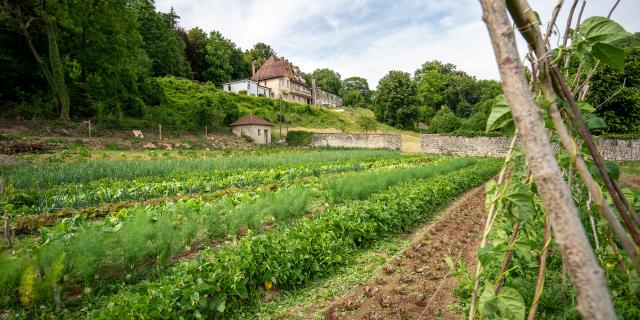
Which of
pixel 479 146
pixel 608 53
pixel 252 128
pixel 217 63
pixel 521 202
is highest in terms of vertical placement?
pixel 217 63

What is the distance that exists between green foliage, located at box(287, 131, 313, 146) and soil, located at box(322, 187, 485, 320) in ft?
100

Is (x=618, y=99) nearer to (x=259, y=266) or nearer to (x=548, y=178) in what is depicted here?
(x=259, y=266)

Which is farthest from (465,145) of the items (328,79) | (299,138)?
(328,79)

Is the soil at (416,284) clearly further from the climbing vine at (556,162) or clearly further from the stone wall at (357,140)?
the stone wall at (357,140)

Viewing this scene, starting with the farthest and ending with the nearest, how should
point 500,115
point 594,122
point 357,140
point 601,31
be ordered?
point 357,140 < point 594,122 < point 500,115 < point 601,31

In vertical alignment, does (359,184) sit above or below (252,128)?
below

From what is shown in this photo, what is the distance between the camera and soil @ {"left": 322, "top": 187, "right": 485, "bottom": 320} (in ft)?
11.9

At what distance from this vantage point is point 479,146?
30000 mm

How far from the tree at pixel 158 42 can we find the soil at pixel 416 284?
151 feet

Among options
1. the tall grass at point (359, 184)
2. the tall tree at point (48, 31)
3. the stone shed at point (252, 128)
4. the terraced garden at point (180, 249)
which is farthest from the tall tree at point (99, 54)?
the tall grass at point (359, 184)

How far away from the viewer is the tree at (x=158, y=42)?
147ft

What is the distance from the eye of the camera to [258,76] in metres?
61.5

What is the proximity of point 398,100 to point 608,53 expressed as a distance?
54870mm

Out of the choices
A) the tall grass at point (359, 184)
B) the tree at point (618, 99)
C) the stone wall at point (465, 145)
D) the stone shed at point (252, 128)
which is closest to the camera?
the tall grass at point (359, 184)
